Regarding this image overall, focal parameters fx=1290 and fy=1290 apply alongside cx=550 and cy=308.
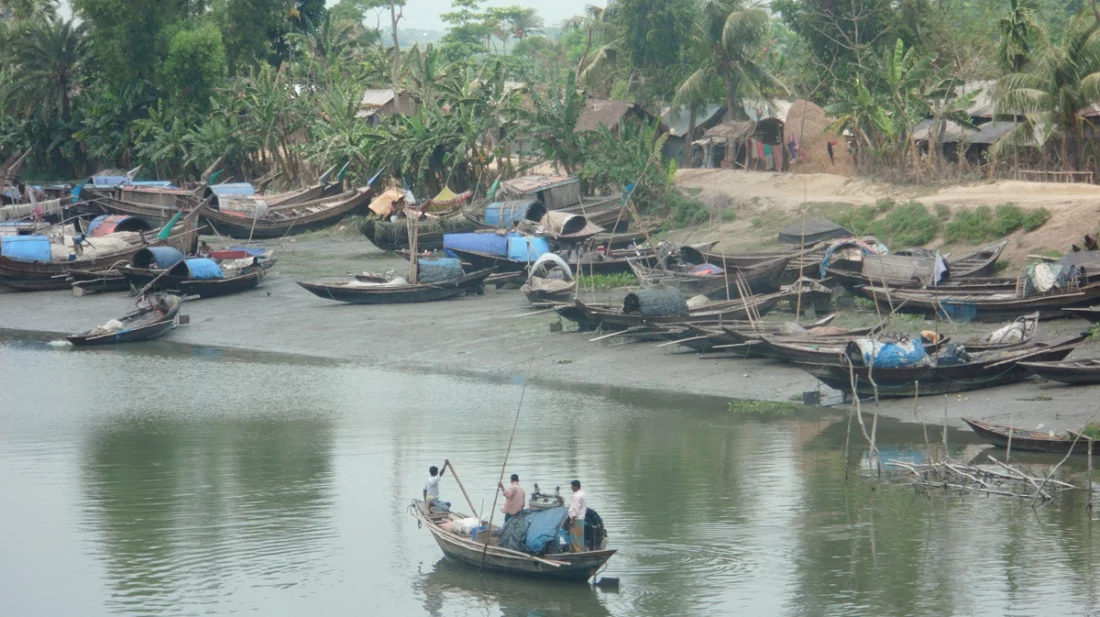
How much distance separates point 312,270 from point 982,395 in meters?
21.4

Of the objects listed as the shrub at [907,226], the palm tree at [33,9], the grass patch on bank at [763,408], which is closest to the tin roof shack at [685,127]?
the shrub at [907,226]

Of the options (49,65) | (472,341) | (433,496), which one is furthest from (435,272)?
(49,65)

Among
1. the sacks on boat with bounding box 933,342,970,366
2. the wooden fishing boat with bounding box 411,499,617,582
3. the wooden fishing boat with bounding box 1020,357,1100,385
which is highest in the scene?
the sacks on boat with bounding box 933,342,970,366

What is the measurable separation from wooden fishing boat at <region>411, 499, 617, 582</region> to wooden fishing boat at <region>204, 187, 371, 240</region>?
96.8 ft

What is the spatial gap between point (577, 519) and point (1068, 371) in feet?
33.3

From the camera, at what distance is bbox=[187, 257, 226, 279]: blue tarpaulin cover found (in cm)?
3344

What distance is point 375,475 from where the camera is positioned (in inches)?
726

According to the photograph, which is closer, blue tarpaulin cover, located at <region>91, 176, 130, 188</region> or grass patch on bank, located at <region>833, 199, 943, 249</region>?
grass patch on bank, located at <region>833, 199, 943, 249</region>

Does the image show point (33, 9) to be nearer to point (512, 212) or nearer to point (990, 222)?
point (512, 212)

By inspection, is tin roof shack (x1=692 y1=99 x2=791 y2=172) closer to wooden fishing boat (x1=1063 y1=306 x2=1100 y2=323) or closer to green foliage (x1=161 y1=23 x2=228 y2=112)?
wooden fishing boat (x1=1063 y1=306 x2=1100 y2=323)

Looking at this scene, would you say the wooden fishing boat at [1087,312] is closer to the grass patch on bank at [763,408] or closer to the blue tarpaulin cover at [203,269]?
the grass patch on bank at [763,408]

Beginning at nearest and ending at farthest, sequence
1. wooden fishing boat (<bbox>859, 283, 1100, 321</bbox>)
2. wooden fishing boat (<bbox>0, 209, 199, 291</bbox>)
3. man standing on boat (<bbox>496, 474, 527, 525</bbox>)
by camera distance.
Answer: man standing on boat (<bbox>496, 474, 527, 525</bbox>) → wooden fishing boat (<bbox>859, 283, 1100, 321</bbox>) → wooden fishing boat (<bbox>0, 209, 199, 291</bbox>)

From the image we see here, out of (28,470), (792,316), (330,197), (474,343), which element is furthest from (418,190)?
(28,470)

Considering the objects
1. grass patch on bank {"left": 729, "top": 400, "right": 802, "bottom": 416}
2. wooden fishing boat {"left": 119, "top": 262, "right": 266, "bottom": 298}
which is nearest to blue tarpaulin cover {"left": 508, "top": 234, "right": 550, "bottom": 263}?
wooden fishing boat {"left": 119, "top": 262, "right": 266, "bottom": 298}
